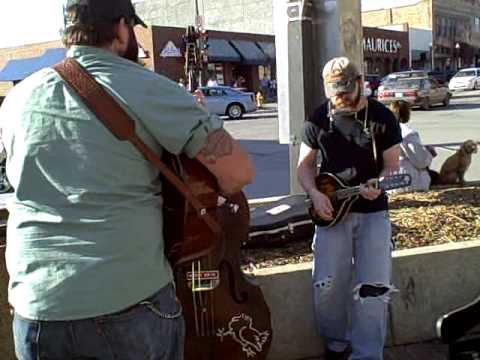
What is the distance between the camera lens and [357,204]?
334 centimetres

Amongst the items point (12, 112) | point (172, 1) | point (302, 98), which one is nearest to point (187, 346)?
point (12, 112)

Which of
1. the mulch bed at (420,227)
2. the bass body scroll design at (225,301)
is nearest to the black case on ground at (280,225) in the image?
the mulch bed at (420,227)

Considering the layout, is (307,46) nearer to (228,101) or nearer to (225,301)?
(225,301)

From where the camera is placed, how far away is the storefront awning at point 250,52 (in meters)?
40.7

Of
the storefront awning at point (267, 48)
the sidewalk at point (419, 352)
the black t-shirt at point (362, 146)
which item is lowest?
the sidewalk at point (419, 352)

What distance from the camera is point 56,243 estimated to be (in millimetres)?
→ 1729

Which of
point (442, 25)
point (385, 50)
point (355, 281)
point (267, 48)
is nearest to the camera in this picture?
point (355, 281)

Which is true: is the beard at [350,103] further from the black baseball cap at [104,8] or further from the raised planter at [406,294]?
the black baseball cap at [104,8]

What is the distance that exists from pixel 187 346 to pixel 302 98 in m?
2.89

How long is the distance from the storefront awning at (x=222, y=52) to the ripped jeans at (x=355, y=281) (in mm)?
35204

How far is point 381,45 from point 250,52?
16501 millimetres

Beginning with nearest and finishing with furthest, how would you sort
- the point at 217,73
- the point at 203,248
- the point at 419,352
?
the point at 203,248
the point at 419,352
the point at 217,73

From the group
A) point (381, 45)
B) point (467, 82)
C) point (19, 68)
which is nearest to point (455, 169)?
point (467, 82)

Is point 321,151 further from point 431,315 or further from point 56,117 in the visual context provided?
point 56,117
